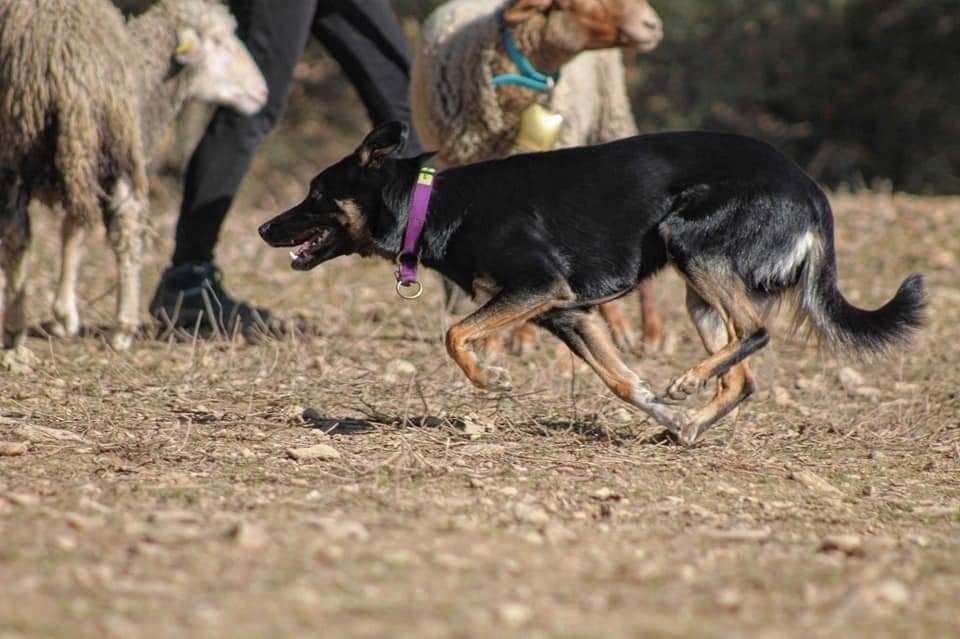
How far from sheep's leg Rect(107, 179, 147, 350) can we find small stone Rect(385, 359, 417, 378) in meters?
1.25

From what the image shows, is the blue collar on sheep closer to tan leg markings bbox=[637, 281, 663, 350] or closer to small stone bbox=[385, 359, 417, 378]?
tan leg markings bbox=[637, 281, 663, 350]

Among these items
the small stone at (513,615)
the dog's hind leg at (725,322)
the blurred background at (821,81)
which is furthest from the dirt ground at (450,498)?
the blurred background at (821,81)

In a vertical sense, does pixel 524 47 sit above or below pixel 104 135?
above

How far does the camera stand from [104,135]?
5.95 metres

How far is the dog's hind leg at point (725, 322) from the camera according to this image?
4.47 meters

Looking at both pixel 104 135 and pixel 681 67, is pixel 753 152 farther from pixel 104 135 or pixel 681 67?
pixel 681 67

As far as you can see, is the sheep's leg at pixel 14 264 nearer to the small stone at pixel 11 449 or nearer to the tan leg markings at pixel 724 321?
the small stone at pixel 11 449

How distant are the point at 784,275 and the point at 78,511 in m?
2.40

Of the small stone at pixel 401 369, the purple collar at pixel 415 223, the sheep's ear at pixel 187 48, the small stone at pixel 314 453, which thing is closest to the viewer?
the small stone at pixel 314 453

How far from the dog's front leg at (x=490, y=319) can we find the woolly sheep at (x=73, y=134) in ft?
7.06

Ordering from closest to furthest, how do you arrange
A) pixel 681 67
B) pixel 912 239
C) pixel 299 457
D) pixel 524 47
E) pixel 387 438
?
1. pixel 299 457
2. pixel 387 438
3. pixel 524 47
4. pixel 912 239
5. pixel 681 67

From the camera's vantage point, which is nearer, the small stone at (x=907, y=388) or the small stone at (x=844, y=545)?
the small stone at (x=844, y=545)

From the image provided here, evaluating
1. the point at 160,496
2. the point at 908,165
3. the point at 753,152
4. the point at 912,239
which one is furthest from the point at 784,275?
the point at 908,165

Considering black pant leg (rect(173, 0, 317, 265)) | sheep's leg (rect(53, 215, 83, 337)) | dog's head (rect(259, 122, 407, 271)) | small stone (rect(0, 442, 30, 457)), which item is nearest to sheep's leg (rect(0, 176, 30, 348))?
sheep's leg (rect(53, 215, 83, 337))
